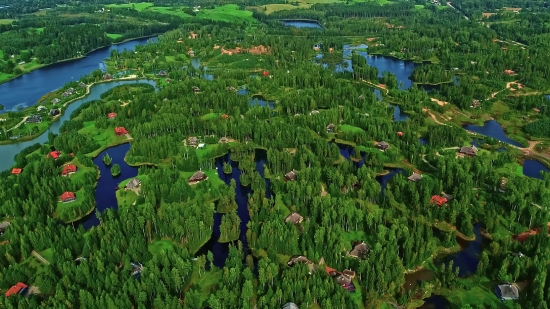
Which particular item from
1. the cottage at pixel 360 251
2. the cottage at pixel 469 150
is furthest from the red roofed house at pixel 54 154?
the cottage at pixel 469 150

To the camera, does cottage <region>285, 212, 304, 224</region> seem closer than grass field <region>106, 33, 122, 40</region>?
Yes

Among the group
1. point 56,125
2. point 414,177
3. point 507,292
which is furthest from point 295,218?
point 56,125

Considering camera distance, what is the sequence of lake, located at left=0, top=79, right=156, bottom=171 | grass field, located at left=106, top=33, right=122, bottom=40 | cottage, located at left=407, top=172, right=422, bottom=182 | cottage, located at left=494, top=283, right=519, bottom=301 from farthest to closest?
1. grass field, located at left=106, top=33, right=122, bottom=40
2. lake, located at left=0, top=79, right=156, bottom=171
3. cottage, located at left=407, top=172, right=422, bottom=182
4. cottage, located at left=494, top=283, right=519, bottom=301

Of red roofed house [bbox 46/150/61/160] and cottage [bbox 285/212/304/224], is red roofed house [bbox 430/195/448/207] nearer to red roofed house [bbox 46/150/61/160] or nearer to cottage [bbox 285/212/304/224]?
cottage [bbox 285/212/304/224]

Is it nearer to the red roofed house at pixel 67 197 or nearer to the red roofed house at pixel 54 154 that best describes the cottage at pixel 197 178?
the red roofed house at pixel 67 197

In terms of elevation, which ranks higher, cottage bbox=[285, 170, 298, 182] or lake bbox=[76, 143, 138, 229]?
cottage bbox=[285, 170, 298, 182]

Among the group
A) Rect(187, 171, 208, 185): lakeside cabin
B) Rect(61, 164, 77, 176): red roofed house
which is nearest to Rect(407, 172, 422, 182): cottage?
Rect(187, 171, 208, 185): lakeside cabin
